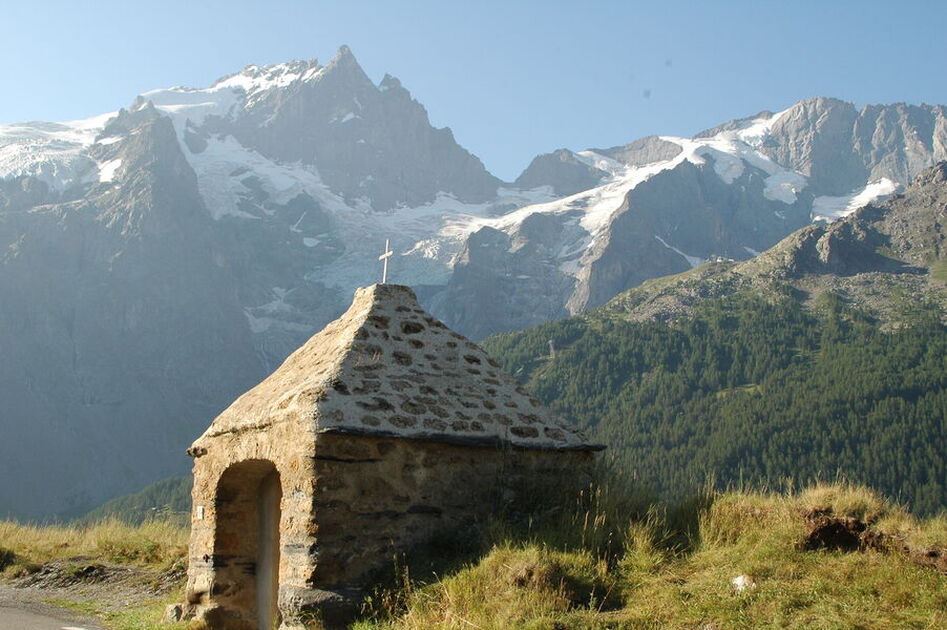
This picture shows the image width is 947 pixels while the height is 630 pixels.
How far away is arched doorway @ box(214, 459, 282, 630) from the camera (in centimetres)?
1148

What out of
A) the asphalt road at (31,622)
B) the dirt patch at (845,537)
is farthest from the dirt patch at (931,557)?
the asphalt road at (31,622)

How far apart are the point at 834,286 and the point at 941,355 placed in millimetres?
36115

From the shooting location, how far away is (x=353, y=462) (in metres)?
9.30

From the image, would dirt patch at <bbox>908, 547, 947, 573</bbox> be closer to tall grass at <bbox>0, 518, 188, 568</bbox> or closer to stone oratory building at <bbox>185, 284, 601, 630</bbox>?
stone oratory building at <bbox>185, 284, 601, 630</bbox>

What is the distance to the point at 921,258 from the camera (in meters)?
155

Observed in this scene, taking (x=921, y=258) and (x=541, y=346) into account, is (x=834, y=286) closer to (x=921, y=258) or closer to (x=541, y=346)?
(x=921, y=258)

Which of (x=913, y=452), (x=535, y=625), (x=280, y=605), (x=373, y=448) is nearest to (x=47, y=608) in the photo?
(x=280, y=605)

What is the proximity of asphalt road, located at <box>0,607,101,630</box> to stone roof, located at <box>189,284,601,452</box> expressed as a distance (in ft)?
9.34

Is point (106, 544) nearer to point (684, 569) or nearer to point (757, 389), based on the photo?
point (684, 569)

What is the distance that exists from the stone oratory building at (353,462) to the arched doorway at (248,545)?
0.02 meters

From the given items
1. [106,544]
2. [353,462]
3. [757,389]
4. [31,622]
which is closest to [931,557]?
[353,462]

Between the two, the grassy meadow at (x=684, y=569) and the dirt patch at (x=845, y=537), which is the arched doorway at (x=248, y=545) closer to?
the grassy meadow at (x=684, y=569)

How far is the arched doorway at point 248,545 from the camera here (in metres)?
11.5

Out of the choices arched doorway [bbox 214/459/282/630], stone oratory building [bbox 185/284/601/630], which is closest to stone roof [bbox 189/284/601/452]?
stone oratory building [bbox 185/284/601/630]
